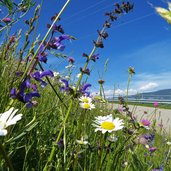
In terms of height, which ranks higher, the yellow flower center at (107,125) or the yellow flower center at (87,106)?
the yellow flower center at (87,106)

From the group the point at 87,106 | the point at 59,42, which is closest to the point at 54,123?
the point at 87,106

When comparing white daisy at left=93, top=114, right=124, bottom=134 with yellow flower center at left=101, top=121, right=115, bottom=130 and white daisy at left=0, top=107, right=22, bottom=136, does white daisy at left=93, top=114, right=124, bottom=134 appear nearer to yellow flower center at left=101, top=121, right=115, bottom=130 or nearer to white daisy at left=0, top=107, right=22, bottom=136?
yellow flower center at left=101, top=121, right=115, bottom=130

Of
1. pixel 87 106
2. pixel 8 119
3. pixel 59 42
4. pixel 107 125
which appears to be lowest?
pixel 8 119

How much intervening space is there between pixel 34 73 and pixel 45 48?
13 cm

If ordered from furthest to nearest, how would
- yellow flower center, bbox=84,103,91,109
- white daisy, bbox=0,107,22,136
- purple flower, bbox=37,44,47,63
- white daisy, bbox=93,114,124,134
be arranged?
yellow flower center, bbox=84,103,91,109 < white daisy, bbox=93,114,124,134 < purple flower, bbox=37,44,47,63 < white daisy, bbox=0,107,22,136

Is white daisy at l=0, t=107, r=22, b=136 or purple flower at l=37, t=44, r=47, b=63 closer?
white daisy at l=0, t=107, r=22, b=136

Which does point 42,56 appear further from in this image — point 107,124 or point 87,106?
point 87,106

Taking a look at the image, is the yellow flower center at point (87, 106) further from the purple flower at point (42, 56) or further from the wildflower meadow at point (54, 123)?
the purple flower at point (42, 56)

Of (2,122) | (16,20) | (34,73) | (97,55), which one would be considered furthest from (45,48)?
(16,20)

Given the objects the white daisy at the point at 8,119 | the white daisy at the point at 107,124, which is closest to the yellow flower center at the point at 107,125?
the white daisy at the point at 107,124

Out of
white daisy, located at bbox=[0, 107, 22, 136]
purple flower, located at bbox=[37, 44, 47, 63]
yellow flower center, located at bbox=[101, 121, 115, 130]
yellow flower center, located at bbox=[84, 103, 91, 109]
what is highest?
purple flower, located at bbox=[37, 44, 47, 63]

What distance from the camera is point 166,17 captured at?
2.52ft

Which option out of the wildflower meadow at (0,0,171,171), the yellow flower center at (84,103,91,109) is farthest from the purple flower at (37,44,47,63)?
the yellow flower center at (84,103,91,109)

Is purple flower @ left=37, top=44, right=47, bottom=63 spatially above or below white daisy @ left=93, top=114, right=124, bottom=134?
above
